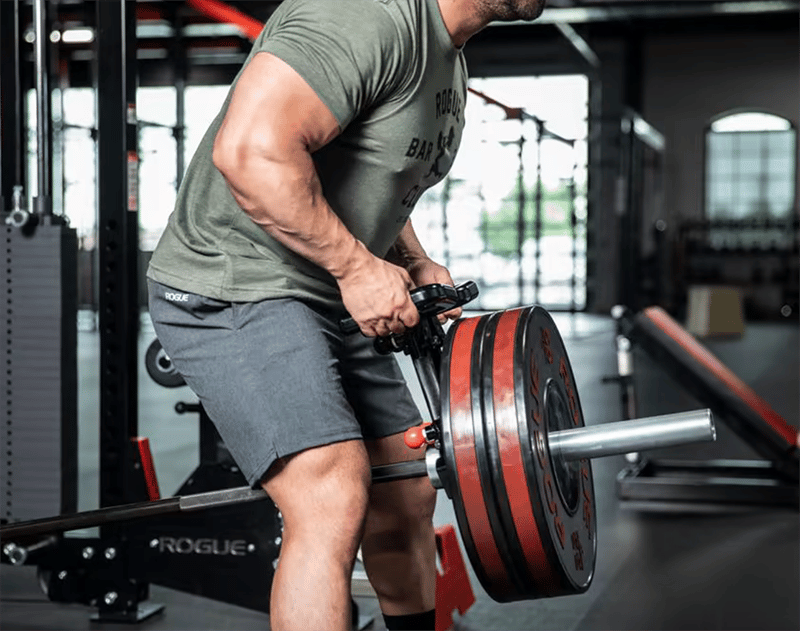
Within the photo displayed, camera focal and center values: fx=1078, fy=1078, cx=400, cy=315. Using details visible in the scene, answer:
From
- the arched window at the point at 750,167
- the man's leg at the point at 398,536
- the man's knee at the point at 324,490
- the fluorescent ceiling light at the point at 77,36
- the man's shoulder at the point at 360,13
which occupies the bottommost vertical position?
the man's leg at the point at 398,536

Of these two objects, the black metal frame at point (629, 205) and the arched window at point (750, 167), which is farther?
the arched window at point (750, 167)

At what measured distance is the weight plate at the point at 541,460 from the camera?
4.31ft

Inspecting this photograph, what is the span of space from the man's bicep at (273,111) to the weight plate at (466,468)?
34 centimetres

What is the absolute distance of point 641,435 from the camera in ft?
4.32

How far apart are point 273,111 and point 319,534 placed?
20.1 inches

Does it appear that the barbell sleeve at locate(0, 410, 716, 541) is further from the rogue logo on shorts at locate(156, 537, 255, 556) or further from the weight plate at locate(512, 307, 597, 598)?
the rogue logo on shorts at locate(156, 537, 255, 556)

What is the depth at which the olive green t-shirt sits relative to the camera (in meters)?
1.30

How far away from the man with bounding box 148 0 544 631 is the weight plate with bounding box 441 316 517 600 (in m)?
0.08

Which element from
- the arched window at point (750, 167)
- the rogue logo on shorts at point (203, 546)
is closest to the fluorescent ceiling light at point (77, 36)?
the arched window at point (750, 167)

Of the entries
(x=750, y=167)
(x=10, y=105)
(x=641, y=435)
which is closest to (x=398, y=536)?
(x=641, y=435)

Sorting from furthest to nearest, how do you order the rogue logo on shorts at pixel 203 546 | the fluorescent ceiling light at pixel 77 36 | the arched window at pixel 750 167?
the arched window at pixel 750 167 < the fluorescent ceiling light at pixel 77 36 < the rogue logo on shorts at pixel 203 546

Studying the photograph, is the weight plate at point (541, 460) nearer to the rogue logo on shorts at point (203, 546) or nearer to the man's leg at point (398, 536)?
the man's leg at point (398, 536)

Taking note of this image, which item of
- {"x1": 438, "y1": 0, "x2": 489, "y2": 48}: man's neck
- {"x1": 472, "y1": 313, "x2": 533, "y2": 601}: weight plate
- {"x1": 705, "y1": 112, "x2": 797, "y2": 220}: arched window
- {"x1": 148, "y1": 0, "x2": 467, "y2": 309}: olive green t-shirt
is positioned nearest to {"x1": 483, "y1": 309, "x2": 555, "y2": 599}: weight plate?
{"x1": 472, "y1": 313, "x2": 533, "y2": 601}: weight plate

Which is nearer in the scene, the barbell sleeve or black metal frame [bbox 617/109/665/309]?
the barbell sleeve
